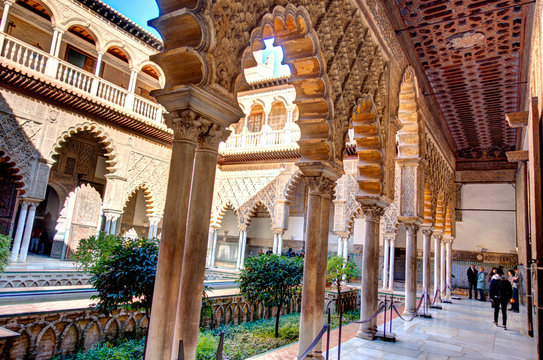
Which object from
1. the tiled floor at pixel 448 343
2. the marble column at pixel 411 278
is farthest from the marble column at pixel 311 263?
the marble column at pixel 411 278

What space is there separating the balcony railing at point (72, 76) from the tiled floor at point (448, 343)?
10.6 meters

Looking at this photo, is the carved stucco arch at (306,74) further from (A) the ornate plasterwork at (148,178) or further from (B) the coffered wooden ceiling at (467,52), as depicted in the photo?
(A) the ornate plasterwork at (148,178)

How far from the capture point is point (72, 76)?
11.7 metres

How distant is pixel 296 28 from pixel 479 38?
4758mm

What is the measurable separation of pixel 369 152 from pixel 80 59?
40.6ft

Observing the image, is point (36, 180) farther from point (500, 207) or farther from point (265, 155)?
point (500, 207)

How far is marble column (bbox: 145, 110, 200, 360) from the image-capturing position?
2832mm

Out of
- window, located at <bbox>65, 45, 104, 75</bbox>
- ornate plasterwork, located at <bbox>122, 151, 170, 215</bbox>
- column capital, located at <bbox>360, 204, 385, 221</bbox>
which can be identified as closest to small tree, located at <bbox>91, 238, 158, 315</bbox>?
column capital, located at <bbox>360, 204, 385, 221</bbox>

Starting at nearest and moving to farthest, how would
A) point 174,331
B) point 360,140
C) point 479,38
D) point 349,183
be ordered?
point 174,331, point 360,140, point 479,38, point 349,183

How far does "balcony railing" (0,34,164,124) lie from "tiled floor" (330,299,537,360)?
1061 cm

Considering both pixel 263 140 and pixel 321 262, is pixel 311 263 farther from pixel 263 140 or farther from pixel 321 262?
pixel 263 140

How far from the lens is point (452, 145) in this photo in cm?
1465

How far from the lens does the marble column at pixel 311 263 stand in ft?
15.4

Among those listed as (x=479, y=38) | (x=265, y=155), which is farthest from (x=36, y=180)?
(x=479, y=38)
